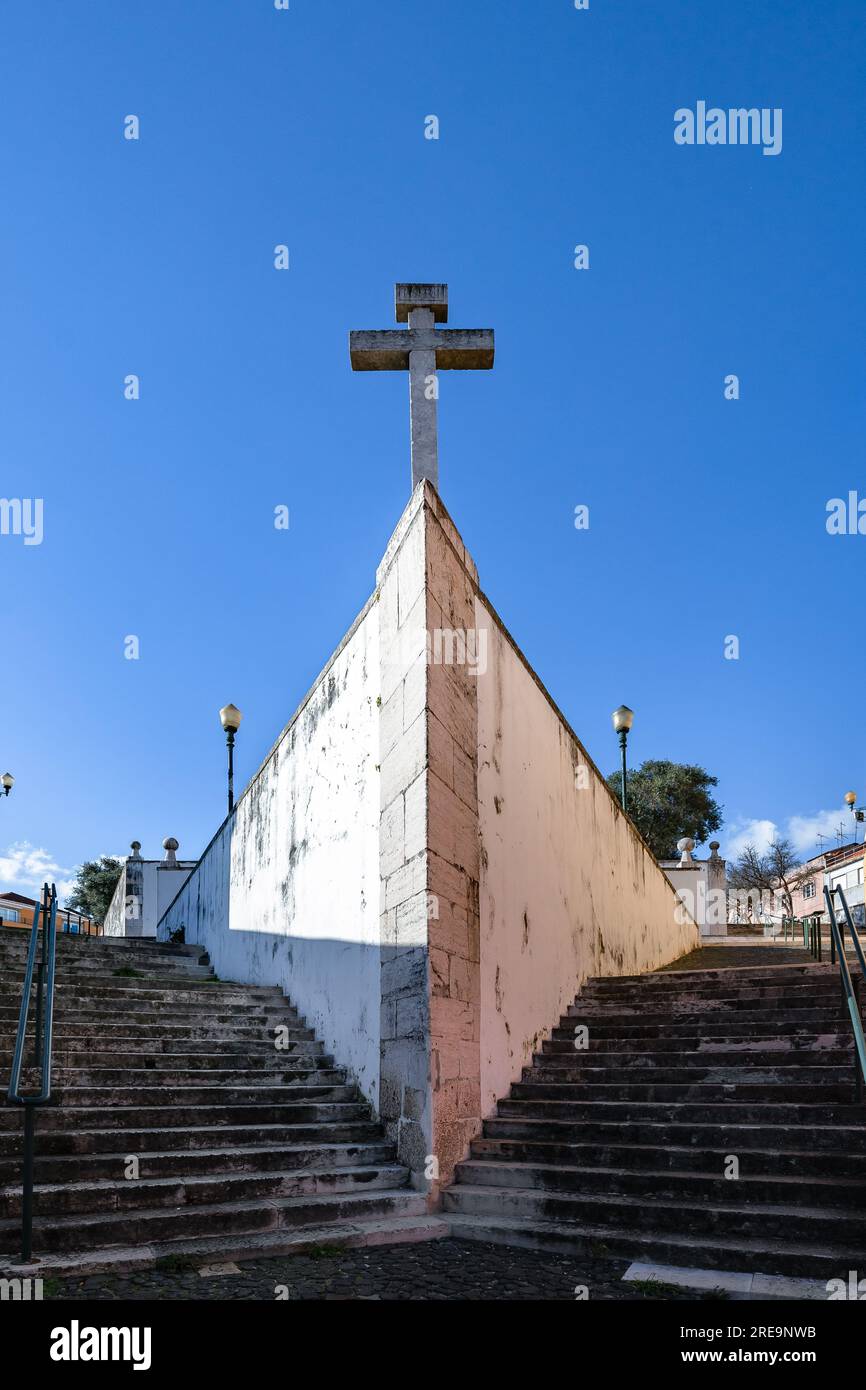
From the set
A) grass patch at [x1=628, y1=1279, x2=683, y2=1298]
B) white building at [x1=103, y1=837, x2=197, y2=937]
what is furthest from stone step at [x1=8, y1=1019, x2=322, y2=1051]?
white building at [x1=103, y1=837, x2=197, y2=937]

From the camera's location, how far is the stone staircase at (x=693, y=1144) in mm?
4535

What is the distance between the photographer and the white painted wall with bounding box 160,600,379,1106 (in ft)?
22.3

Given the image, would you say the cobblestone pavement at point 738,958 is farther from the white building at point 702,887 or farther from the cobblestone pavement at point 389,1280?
the cobblestone pavement at point 389,1280

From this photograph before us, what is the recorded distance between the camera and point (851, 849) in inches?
1645

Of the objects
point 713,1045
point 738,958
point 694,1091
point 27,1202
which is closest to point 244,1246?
point 27,1202

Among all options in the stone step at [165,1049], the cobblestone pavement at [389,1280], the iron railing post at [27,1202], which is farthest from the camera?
the stone step at [165,1049]

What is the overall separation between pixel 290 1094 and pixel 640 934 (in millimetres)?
8308

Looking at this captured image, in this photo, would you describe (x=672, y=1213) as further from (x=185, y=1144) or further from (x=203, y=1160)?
(x=185, y=1144)

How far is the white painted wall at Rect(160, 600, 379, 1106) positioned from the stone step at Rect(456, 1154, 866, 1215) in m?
1.11

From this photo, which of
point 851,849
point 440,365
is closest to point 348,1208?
point 440,365

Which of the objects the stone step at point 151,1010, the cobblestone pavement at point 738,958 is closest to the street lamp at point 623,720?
the cobblestone pavement at point 738,958

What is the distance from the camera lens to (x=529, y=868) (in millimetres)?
7773

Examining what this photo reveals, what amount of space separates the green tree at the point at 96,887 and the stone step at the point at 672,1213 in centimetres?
3106

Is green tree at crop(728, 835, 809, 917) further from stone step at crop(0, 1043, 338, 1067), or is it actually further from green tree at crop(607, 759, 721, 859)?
stone step at crop(0, 1043, 338, 1067)
